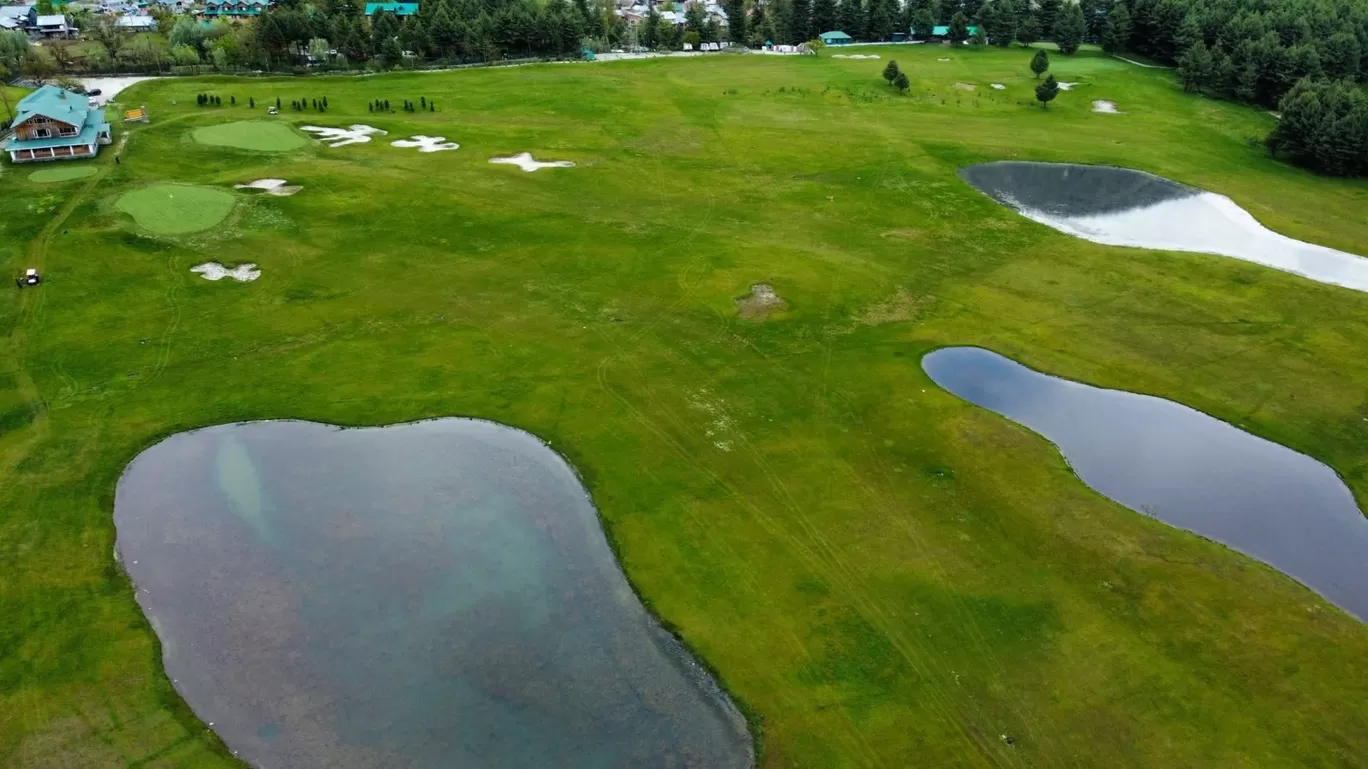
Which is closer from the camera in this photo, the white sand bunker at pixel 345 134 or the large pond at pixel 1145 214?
the large pond at pixel 1145 214

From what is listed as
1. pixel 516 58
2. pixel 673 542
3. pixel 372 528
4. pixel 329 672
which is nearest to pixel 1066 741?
pixel 673 542

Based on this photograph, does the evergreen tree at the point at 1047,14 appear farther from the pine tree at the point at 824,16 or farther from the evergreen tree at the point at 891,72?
the evergreen tree at the point at 891,72

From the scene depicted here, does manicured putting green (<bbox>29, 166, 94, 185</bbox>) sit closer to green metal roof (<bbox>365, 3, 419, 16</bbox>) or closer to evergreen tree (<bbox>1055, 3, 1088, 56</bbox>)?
green metal roof (<bbox>365, 3, 419, 16</bbox>)

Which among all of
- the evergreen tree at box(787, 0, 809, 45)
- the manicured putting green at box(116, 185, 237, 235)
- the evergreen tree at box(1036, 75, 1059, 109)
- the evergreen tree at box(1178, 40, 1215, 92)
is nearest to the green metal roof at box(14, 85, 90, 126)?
the manicured putting green at box(116, 185, 237, 235)

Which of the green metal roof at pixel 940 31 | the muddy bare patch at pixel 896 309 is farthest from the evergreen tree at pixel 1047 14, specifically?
the muddy bare patch at pixel 896 309

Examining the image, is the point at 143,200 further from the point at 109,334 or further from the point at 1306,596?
the point at 1306,596

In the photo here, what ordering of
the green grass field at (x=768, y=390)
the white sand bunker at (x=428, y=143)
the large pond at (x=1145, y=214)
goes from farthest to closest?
the white sand bunker at (x=428, y=143), the large pond at (x=1145, y=214), the green grass field at (x=768, y=390)
